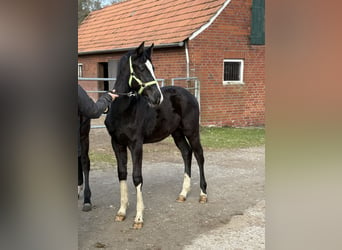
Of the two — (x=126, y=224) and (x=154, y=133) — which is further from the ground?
(x=154, y=133)

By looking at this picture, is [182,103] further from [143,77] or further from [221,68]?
[221,68]

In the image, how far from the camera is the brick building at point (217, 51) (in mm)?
13469

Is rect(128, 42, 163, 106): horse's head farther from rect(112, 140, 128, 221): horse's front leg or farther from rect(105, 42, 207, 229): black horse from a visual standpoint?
rect(112, 140, 128, 221): horse's front leg

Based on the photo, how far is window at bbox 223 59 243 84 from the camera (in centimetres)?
1424

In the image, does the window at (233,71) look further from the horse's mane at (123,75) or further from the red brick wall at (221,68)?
the horse's mane at (123,75)

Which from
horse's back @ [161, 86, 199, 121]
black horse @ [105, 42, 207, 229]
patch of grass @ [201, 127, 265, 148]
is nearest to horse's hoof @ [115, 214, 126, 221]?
black horse @ [105, 42, 207, 229]

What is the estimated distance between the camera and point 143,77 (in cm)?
444

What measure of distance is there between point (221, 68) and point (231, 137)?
3339mm

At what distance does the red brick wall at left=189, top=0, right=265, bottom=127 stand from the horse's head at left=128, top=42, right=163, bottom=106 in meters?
9.01
